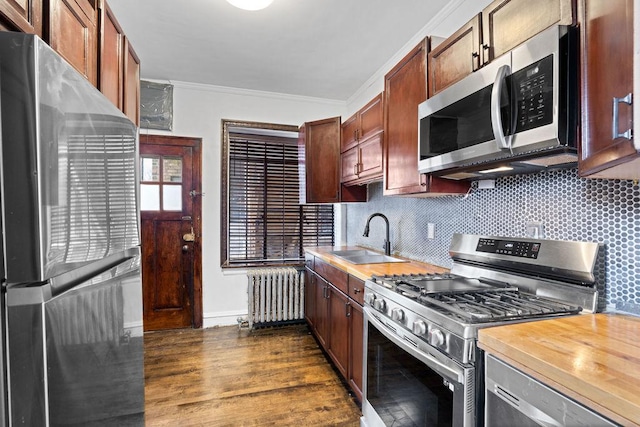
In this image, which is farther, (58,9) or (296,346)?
(296,346)

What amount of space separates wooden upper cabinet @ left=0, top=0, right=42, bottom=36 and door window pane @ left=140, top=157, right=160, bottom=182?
2.53m

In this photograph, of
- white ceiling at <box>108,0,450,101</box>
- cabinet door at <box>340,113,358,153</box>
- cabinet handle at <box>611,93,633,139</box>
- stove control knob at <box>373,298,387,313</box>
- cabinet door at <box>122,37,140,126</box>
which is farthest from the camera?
cabinet door at <box>340,113,358,153</box>

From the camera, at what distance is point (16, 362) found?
0.63 m

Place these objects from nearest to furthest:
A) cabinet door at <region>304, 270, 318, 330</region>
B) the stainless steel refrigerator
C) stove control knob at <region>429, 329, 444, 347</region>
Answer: the stainless steel refrigerator, stove control knob at <region>429, 329, 444, 347</region>, cabinet door at <region>304, 270, 318, 330</region>

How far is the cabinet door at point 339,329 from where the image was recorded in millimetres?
2213

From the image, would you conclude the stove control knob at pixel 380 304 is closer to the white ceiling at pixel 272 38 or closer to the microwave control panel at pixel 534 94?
the microwave control panel at pixel 534 94

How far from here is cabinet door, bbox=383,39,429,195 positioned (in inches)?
72.9

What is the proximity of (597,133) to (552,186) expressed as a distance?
1.87 feet

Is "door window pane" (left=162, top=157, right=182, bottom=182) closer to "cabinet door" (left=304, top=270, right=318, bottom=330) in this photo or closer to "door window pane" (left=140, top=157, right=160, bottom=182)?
"door window pane" (left=140, top=157, right=160, bottom=182)

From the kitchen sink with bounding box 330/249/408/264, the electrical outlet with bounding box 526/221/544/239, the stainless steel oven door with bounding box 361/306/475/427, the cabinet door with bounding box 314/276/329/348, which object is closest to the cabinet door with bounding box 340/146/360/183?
the kitchen sink with bounding box 330/249/408/264

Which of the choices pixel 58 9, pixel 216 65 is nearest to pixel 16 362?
pixel 58 9

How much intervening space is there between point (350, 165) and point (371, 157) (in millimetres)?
415

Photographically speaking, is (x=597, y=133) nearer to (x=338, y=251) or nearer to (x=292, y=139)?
(x=338, y=251)

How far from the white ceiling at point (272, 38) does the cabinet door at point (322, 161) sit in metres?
0.57
